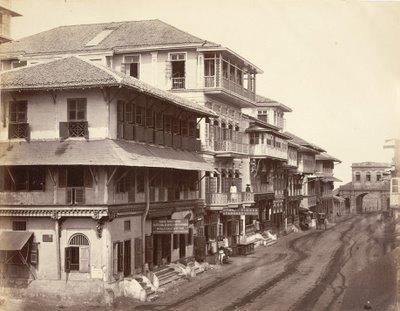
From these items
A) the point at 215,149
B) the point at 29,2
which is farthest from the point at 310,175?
the point at 29,2

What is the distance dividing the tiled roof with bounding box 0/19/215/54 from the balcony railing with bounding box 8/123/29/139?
15.3 m

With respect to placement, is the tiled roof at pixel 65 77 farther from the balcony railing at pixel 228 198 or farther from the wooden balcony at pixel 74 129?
the balcony railing at pixel 228 198

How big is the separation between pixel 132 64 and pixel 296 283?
19.0 m

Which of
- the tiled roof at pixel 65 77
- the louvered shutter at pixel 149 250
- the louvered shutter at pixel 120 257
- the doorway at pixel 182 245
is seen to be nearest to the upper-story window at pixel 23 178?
the tiled roof at pixel 65 77

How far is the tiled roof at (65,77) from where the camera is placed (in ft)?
94.6

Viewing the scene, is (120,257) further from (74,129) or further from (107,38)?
(107,38)

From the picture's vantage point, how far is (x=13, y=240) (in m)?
29.4

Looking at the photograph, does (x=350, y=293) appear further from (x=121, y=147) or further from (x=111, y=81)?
(x=111, y=81)

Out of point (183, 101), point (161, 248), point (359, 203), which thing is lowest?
point (359, 203)

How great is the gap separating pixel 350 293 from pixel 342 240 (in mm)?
30390

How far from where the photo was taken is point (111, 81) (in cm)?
2856

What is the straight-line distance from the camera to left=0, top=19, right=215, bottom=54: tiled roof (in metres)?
43.8

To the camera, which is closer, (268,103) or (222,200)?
(222,200)

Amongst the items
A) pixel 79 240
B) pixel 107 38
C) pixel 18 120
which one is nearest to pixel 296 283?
pixel 79 240
